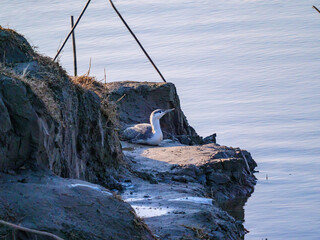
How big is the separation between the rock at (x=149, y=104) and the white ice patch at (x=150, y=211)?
717 cm

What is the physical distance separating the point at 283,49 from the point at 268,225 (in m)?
12.7

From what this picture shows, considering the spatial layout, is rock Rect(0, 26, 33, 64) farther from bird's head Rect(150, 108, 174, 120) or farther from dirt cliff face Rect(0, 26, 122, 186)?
bird's head Rect(150, 108, 174, 120)

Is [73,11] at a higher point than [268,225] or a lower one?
higher

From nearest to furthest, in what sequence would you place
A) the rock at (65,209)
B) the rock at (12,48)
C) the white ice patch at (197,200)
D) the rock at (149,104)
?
1. the rock at (65,209)
2. the rock at (12,48)
3. the white ice patch at (197,200)
4. the rock at (149,104)

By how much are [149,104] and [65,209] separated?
1039 cm

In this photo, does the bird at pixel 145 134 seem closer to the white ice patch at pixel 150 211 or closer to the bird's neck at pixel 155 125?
the bird's neck at pixel 155 125

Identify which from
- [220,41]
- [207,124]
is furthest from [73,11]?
[207,124]

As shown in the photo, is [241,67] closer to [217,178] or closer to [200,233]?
[217,178]

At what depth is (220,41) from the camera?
25391 mm

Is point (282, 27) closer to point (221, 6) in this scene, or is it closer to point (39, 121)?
point (221, 6)

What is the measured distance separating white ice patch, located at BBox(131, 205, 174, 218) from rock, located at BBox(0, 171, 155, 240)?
150 centimetres

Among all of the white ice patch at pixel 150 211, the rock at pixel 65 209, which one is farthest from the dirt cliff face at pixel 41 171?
the white ice patch at pixel 150 211

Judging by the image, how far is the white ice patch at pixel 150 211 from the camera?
387 inches

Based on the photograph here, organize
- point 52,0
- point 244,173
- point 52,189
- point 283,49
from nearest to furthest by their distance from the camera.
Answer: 1. point 52,189
2. point 244,173
3. point 283,49
4. point 52,0
